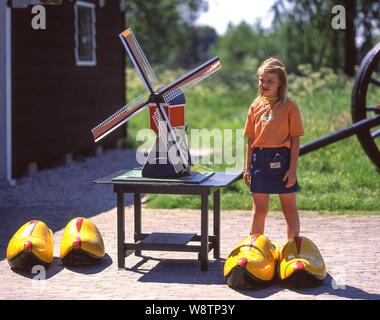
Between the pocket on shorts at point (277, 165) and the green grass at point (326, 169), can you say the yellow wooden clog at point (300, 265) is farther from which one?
the green grass at point (326, 169)

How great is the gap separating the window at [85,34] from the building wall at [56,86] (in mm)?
196

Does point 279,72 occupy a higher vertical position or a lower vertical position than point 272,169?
higher

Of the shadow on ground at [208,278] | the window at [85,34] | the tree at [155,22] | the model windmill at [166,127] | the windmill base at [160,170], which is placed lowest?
the shadow on ground at [208,278]

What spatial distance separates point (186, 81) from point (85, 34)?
317 inches

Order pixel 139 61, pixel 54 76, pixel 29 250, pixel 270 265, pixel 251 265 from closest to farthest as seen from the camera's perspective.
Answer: pixel 251 265, pixel 270 265, pixel 29 250, pixel 139 61, pixel 54 76

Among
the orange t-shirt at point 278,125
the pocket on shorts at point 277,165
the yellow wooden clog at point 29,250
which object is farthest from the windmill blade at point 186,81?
the yellow wooden clog at point 29,250

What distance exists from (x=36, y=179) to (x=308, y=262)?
6584mm

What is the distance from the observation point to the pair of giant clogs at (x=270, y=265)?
5184mm

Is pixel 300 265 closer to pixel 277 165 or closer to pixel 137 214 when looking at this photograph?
pixel 277 165

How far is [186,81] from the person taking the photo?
234 inches

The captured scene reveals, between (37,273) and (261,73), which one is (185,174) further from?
(37,273)

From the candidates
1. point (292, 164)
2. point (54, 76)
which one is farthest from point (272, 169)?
point (54, 76)

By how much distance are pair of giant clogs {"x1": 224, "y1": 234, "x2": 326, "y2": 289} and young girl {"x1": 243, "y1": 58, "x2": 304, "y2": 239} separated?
0.45m

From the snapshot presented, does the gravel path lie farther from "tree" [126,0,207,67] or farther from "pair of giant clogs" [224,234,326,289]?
"tree" [126,0,207,67]
